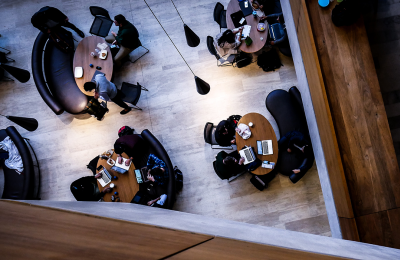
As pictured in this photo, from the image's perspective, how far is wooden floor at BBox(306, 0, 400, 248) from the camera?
3918 mm

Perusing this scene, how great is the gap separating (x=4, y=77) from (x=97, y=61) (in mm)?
2829

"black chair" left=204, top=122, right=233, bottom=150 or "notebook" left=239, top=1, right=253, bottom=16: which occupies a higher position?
"notebook" left=239, top=1, right=253, bottom=16

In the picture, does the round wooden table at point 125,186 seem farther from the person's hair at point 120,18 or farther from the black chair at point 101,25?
the black chair at point 101,25

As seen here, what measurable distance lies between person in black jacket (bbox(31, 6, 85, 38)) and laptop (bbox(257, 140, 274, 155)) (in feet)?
17.7

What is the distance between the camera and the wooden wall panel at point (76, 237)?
5.38ft

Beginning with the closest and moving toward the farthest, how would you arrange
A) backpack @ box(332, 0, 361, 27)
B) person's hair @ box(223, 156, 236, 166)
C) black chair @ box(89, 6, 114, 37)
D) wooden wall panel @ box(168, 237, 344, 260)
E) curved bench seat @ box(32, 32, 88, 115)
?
1. wooden wall panel @ box(168, 237, 344, 260)
2. backpack @ box(332, 0, 361, 27)
3. person's hair @ box(223, 156, 236, 166)
4. curved bench seat @ box(32, 32, 88, 115)
5. black chair @ box(89, 6, 114, 37)

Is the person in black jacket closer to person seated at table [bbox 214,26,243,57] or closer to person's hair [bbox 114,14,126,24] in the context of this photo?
person's hair [bbox 114,14,126,24]

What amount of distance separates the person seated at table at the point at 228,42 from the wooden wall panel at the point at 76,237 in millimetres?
4471

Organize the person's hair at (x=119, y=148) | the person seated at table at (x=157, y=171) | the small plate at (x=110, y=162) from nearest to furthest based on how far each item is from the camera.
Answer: the person seated at table at (x=157, y=171) → the person's hair at (x=119, y=148) → the small plate at (x=110, y=162)

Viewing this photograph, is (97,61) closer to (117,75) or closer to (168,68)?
(117,75)

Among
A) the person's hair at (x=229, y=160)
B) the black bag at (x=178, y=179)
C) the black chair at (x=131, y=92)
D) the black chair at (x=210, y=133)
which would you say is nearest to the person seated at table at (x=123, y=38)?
the black chair at (x=131, y=92)

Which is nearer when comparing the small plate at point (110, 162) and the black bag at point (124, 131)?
the small plate at point (110, 162)

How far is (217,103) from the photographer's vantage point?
591 cm

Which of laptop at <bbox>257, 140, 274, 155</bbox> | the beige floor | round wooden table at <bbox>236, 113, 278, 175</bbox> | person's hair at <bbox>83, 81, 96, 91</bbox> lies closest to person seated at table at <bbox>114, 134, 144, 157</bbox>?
the beige floor
